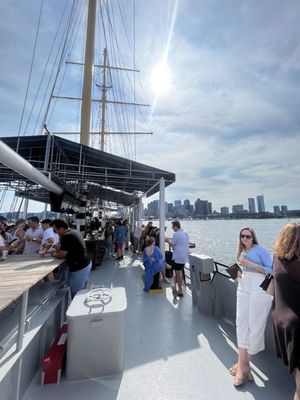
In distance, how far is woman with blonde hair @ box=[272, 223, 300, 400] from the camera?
1.32 metres

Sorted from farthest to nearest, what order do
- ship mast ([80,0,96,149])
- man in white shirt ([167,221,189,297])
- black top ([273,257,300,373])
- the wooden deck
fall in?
ship mast ([80,0,96,149])
man in white shirt ([167,221,189,297])
the wooden deck
black top ([273,257,300,373])

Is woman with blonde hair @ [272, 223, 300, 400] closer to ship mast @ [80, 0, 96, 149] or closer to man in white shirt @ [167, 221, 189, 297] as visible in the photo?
man in white shirt @ [167, 221, 189, 297]

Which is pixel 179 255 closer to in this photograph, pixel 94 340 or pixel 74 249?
pixel 74 249

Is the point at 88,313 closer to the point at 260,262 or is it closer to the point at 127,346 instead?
the point at 127,346

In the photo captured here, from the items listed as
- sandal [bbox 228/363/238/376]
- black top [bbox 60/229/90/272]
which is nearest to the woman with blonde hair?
sandal [bbox 228/363/238/376]

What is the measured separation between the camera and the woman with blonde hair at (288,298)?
51.8 inches

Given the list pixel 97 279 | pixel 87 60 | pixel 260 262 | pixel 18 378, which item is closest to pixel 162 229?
pixel 97 279

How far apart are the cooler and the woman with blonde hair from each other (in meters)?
1.28

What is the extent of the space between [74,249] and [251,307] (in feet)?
7.27

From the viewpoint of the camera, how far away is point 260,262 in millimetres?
1960

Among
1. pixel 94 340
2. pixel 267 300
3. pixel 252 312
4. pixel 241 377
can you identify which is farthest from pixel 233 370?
pixel 94 340

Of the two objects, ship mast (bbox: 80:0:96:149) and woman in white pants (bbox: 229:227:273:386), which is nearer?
woman in white pants (bbox: 229:227:273:386)

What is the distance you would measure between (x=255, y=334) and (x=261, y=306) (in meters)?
0.25

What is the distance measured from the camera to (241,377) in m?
1.88
